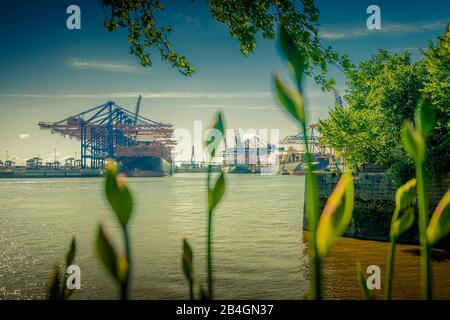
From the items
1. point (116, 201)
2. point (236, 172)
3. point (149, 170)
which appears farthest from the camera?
point (236, 172)

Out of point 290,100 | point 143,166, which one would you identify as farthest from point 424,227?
point 143,166

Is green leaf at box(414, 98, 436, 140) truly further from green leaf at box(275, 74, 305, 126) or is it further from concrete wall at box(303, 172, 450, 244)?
concrete wall at box(303, 172, 450, 244)

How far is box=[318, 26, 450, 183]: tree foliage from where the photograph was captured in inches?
627

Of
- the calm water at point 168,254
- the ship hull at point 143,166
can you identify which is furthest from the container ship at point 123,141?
the calm water at point 168,254

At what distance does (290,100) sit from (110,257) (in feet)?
1.69

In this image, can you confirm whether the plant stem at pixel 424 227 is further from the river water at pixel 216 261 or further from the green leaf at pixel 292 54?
the river water at pixel 216 261

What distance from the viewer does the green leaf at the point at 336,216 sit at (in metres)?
0.84

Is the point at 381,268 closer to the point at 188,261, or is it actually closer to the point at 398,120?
the point at 398,120

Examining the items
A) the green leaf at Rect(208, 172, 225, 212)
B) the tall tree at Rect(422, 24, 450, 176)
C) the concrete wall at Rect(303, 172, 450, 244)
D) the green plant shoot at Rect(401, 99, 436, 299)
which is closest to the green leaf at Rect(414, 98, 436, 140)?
the green plant shoot at Rect(401, 99, 436, 299)

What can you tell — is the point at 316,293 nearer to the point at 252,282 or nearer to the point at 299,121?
the point at 299,121

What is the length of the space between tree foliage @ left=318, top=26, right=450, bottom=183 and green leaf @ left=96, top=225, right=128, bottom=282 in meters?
12.3
